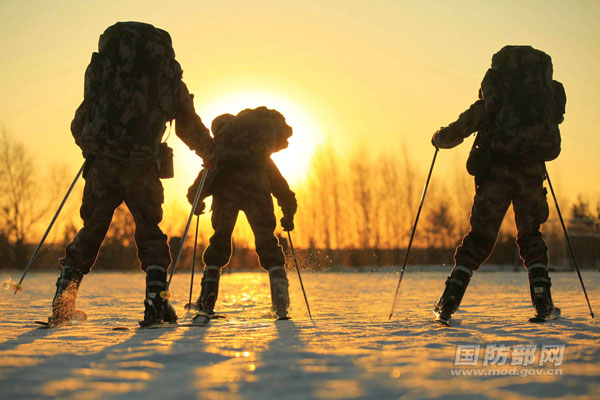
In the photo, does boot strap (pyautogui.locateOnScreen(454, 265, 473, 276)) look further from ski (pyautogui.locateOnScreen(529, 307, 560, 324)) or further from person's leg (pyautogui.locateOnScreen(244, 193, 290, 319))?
person's leg (pyautogui.locateOnScreen(244, 193, 290, 319))

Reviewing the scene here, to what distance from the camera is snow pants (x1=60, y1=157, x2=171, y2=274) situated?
4.34 m

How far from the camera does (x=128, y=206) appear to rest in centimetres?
436

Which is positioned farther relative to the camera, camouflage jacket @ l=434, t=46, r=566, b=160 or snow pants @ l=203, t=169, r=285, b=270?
snow pants @ l=203, t=169, r=285, b=270

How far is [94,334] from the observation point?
12.2ft

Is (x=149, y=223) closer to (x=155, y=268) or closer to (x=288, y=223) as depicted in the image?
(x=155, y=268)

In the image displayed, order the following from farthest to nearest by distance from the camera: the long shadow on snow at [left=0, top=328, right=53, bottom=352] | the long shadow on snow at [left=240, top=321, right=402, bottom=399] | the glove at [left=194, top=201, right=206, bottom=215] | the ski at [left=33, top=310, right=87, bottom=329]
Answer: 1. the glove at [left=194, top=201, right=206, bottom=215]
2. the ski at [left=33, top=310, right=87, bottom=329]
3. the long shadow on snow at [left=0, top=328, right=53, bottom=352]
4. the long shadow on snow at [left=240, top=321, right=402, bottom=399]

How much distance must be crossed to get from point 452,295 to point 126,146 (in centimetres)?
249

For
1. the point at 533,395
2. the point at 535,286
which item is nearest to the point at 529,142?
the point at 535,286

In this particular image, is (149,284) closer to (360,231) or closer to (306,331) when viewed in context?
(306,331)

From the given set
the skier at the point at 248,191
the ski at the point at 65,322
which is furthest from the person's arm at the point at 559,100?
the ski at the point at 65,322

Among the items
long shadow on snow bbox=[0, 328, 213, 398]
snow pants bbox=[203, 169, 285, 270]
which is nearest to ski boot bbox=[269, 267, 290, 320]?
snow pants bbox=[203, 169, 285, 270]

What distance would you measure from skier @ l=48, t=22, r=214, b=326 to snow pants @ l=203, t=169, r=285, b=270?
0.91 meters

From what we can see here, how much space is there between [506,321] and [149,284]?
2.57 m

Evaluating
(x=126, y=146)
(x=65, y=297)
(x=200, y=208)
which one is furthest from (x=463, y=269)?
(x=65, y=297)
